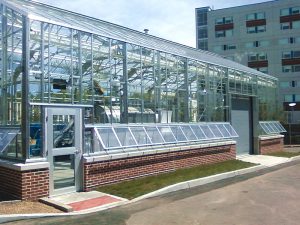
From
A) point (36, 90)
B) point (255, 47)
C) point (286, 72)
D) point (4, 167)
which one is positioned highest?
point (255, 47)

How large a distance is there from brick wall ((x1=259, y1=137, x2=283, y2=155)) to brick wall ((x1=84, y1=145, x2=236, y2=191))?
7.25 meters

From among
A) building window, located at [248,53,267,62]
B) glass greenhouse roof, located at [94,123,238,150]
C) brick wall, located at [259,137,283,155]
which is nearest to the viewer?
glass greenhouse roof, located at [94,123,238,150]

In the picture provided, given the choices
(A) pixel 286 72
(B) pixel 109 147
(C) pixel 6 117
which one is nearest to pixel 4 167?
(C) pixel 6 117

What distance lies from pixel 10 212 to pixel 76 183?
2842 mm

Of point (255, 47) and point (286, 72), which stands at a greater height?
point (255, 47)

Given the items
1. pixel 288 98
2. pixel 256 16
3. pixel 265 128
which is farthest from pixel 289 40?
pixel 265 128

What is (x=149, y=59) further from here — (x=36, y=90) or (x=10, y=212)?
(x=10, y=212)

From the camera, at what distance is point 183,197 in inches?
500

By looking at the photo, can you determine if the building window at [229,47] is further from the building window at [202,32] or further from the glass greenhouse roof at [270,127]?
the glass greenhouse roof at [270,127]

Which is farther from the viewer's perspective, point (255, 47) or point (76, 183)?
point (255, 47)

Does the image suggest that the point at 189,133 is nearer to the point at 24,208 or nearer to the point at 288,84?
the point at 24,208

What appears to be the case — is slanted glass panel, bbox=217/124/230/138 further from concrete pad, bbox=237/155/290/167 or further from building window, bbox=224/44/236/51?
building window, bbox=224/44/236/51

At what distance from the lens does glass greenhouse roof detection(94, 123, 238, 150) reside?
14375mm

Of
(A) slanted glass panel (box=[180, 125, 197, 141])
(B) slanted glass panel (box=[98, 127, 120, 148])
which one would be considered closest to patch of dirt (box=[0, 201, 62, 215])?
(B) slanted glass panel (box=[98, 127, 120, 148])
